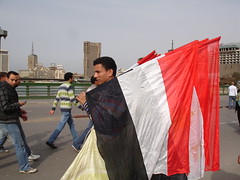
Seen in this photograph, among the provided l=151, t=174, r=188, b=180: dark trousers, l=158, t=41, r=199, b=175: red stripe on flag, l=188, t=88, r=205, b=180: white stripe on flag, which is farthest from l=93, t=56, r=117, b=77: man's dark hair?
l=151, t=174, r=188, b=180: dark trousers

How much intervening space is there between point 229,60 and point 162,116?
3976 inches

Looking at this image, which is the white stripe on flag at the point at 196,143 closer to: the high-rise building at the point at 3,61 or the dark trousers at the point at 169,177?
the dark trousers at the point at 169,177

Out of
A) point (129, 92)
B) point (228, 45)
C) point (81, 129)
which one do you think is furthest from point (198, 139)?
point (228, 45)

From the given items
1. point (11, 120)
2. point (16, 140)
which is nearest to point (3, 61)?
point (11, 120)

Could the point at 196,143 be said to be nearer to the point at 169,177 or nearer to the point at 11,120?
the point at 169,177

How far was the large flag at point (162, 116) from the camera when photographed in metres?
2.21

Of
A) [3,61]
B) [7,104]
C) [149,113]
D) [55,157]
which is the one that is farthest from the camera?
[3,61]

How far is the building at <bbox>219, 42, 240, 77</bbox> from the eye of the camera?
7959 cm

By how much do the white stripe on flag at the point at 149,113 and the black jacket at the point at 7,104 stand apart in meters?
2.64

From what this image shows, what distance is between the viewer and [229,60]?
94188 millimetres

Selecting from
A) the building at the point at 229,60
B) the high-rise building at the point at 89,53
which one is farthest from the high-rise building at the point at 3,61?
the building at the point at 229,60

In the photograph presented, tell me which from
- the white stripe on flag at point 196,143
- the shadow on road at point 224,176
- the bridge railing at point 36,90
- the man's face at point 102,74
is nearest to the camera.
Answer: the white stripe on flag at point 196,143

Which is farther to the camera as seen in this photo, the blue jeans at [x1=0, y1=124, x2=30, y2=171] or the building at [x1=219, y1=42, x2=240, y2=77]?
the building at [x1=219, y1=42, x2=240, y2=77]

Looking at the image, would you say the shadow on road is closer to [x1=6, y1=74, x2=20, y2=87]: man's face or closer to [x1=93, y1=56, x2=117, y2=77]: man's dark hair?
[x1=93, y1=56, x2=117, y2=77]: man's dark hair
